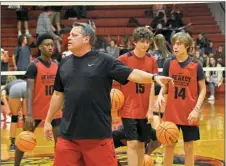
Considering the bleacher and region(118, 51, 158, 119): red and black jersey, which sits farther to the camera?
the bleacher

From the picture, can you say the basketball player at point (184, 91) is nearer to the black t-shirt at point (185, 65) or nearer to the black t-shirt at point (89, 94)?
the black t-shirt at point (185, 65)

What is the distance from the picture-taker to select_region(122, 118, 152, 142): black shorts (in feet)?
25.0

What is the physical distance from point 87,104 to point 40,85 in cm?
269

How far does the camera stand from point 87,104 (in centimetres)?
571

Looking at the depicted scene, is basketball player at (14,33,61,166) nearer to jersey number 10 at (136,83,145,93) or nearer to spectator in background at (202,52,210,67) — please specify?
jersey number 10 at (136,83,145,93)

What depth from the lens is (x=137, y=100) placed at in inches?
303

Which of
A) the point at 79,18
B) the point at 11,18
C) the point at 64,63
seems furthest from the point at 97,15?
the point at 64,63

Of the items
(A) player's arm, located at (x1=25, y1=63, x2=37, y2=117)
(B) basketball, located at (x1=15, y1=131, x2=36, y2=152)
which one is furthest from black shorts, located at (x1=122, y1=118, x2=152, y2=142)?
(A) player's arm, located at (x1=25, y1=63, x2=37, y2=117)

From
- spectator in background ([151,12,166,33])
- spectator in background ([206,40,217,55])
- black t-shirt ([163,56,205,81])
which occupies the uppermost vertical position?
spectator in background ([151,12,166,33])

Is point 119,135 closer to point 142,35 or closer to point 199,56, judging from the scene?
point 142,35

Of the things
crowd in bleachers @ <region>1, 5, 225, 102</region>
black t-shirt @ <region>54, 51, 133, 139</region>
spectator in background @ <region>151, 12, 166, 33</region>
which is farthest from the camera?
spectator in background @ <region>151, 12, 166, 33</region>

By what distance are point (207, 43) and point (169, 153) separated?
49.4 ft

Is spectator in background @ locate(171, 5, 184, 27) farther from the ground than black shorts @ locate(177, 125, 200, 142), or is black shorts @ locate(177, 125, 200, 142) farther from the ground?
spectator in background @ locate(171, 5, 184, 27)

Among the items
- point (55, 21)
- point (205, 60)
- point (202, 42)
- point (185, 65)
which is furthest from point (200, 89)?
point (55, 21)
